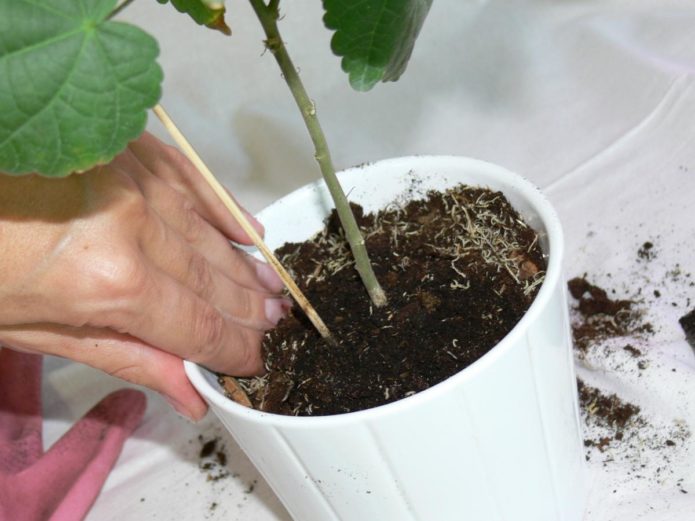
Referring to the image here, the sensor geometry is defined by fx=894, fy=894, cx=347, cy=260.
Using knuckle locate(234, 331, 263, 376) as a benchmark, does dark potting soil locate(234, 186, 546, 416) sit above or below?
above

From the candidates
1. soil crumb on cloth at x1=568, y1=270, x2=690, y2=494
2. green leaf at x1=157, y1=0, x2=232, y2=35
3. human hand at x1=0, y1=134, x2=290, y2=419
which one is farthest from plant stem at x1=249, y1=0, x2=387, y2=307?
soil crumb on cloth at x1=568, y1=270, x2=690, y2=494

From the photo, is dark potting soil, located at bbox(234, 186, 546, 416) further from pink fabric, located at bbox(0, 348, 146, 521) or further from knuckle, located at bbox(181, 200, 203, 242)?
pink fabric, located at bbox(0, 348, 146, 521)

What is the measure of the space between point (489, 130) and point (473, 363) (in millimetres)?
776

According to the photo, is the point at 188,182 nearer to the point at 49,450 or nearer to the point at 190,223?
the point at 190,223

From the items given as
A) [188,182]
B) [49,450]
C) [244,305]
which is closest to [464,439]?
[244,305]

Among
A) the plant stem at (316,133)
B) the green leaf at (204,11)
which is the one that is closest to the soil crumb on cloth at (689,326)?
the plant stem at (316,133)

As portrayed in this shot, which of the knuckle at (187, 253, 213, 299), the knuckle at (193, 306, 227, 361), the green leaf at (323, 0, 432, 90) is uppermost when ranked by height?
the green leaf at (323, 0, 432, 90)

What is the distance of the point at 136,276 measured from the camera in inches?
27.6

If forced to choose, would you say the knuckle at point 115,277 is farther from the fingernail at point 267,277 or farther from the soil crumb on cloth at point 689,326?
the soil crumb on cloth at point 689,326

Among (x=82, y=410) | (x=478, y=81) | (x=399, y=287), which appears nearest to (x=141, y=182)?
(x=399, y=287)

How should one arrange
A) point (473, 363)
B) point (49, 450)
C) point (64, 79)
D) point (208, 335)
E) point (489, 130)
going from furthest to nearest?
point (489, 130) → point (49, 450) → point (208, 335) → point (473, 363) → point (64, 79)

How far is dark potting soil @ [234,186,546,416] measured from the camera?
27.7 inches

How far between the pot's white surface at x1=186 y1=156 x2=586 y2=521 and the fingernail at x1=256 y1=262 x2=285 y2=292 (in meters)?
0.15

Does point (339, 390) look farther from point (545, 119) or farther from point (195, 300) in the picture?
point (545, 119)
